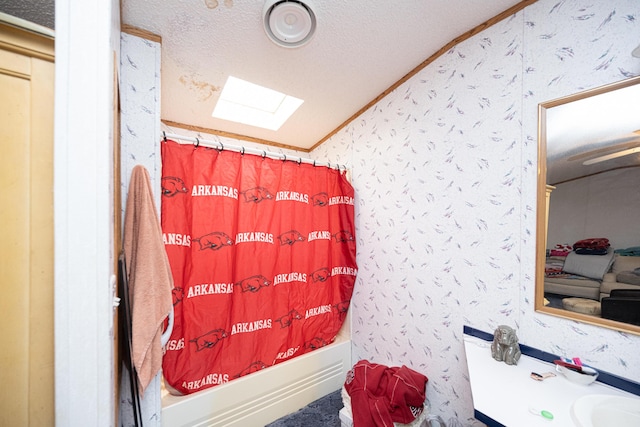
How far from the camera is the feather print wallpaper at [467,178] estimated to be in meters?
1.06

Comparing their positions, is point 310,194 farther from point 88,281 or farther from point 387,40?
point 88,281

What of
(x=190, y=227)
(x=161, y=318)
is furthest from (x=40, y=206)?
(x=190, y=227)

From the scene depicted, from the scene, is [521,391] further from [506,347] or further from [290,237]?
[290,237]

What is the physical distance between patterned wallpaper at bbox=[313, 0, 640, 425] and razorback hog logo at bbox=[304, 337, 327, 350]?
0.32m

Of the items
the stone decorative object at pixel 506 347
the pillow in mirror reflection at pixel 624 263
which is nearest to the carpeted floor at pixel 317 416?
the stone decorative object at pixel 506 347

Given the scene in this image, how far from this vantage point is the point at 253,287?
5.42 feet

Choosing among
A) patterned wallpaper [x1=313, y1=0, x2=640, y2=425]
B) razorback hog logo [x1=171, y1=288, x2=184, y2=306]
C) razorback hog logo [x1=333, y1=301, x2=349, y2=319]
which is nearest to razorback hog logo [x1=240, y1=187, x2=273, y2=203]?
razorback hog logo [x1=171, y1=288, x2=184, y2=306]

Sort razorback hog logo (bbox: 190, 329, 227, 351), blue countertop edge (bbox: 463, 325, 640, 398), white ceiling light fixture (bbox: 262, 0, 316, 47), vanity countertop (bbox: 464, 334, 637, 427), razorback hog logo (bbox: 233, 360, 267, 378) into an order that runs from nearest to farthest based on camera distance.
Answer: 1. vanity countertop (bbox: 464, 334, 637, 427)
2. blue countertop edge (bbox: 463, 325, 640, 398)
3. white ceiling light fixture (bbox: 262, 0, 316, 47)
4. razorback hog logo (bbox: 190, 329, 227, 351)
5. razorback hog logo (bbox: 233, 360, 267, 378)

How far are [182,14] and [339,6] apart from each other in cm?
78

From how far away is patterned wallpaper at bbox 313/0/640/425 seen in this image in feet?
3.46

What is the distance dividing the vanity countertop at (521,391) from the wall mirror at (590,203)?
26 cm

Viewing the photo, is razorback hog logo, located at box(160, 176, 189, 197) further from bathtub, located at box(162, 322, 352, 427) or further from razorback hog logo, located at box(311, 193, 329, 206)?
bathtub, located at box(162, 322, 352, 427)

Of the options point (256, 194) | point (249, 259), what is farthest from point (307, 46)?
point (249, 259)

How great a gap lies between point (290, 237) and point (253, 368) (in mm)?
907
